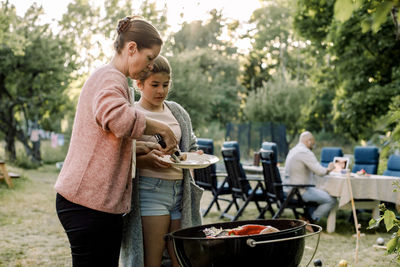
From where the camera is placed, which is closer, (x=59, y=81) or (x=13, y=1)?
(x=13, y=1)

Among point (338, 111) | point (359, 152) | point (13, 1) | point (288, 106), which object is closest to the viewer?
point (359, 152)

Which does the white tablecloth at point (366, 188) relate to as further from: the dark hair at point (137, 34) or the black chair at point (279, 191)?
the dark hair at point (137, 34)

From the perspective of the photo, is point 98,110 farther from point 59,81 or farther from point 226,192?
point 59,81

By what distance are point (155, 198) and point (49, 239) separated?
13.5 feet

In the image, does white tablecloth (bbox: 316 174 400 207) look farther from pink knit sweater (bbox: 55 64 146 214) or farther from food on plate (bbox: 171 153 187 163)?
pink knit sweater (bbox: 55 64 146 214)

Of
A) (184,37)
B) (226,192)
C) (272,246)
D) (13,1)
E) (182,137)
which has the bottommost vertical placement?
(226,192)

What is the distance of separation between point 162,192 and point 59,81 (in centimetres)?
1642

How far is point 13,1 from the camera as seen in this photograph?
1398 cm

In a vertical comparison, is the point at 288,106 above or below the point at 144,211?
above

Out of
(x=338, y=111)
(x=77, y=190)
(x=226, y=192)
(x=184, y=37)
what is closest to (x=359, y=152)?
(x=226, y=192)

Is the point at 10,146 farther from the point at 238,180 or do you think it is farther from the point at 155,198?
the point at 155,198

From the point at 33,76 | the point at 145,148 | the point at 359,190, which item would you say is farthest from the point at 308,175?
the point at 33,76

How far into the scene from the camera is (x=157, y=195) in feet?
7.68

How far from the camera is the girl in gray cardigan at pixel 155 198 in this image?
229 cm
